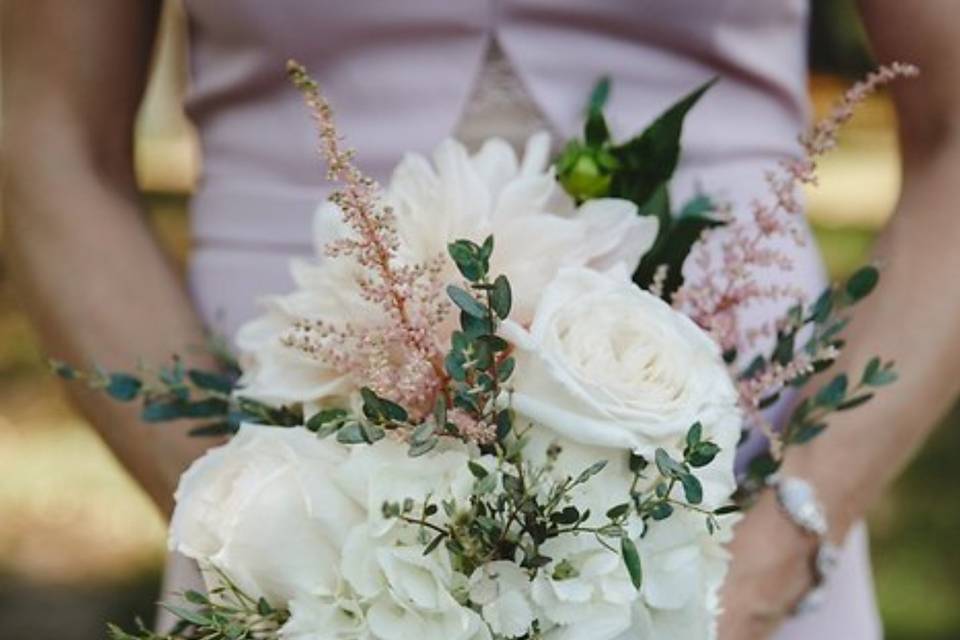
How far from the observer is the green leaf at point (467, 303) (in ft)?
4.13

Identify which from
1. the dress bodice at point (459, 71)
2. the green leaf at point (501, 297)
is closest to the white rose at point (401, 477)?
the green leaf at point (501, 297)

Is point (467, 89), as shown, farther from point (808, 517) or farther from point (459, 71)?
point (808, 517)

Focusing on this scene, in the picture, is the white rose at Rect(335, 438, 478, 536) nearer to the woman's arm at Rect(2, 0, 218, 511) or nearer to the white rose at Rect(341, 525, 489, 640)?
the white rose at Rect(341, 525, 489, 640)

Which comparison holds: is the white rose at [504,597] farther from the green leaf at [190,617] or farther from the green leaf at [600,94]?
the green leaf at [600,94]

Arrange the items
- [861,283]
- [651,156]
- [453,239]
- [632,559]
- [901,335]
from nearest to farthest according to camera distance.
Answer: [632,559] → [453,239] → [861,283] → [651,156] → [901,335]

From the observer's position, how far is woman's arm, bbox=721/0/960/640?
1676 mm

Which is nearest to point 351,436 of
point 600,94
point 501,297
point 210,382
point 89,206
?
point 501,297

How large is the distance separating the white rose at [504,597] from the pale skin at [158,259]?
0.41 meters

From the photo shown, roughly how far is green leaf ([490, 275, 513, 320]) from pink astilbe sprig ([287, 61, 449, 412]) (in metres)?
0.04

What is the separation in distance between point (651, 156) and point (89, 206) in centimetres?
66

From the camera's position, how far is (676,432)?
51.3 inches

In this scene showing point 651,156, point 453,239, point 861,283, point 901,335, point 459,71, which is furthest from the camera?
point 459,71

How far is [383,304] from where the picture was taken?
131cm

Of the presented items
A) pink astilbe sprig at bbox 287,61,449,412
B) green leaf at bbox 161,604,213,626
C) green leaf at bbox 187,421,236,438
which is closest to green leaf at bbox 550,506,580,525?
pink astilbe sprig at bbox 287,61,449,412
